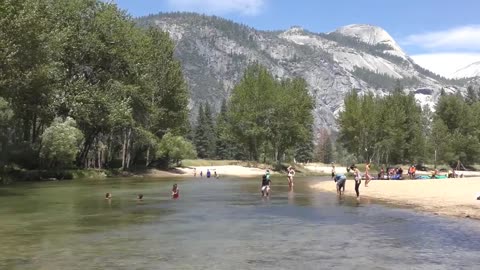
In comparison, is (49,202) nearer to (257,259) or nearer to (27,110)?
(257,259)

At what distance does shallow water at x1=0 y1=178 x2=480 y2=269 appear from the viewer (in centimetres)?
1484

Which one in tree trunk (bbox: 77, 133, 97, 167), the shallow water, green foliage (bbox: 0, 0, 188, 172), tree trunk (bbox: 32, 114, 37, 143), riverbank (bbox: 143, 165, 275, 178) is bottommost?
the shallow water

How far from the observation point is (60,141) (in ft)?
197

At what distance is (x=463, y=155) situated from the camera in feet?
429

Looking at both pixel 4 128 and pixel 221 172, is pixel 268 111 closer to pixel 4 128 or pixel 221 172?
pixel 221 172

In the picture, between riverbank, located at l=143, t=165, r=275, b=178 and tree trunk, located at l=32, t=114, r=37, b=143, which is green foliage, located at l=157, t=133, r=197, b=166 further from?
tree trunk, located at l=32, t=114, r=37, b=143

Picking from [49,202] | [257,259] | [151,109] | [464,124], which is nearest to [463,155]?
[464,124]

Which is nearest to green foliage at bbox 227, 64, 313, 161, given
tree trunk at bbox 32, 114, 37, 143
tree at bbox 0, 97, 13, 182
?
tree trunk at bbox 32, 114, 37, 143

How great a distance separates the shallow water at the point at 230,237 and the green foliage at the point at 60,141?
29.2 meters

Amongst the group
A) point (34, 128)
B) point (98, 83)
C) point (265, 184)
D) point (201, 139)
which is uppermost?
point (98, 83)

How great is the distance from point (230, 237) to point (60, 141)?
1801 inches

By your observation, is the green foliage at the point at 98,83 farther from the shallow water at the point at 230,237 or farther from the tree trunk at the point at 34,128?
the shallow water at the point at 230,237

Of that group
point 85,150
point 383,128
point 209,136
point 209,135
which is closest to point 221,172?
point 85,150

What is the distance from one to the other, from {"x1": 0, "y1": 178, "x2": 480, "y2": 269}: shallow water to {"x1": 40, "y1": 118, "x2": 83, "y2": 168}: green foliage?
95.8 ft
